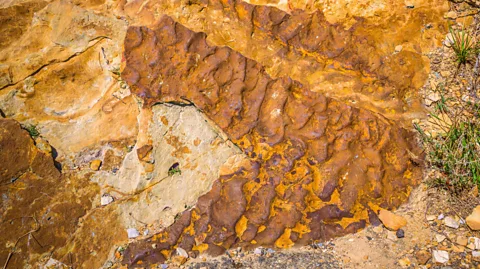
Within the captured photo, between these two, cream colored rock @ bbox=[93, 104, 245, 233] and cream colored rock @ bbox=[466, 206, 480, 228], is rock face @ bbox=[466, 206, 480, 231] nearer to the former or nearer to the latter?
cream colored rock @ bbox=[466, 206, 480, 228]

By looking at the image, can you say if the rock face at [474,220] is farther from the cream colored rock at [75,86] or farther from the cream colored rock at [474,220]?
the cream colored rock at [75,86]

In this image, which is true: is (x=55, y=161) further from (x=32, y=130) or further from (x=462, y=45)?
(x=462, y=45)

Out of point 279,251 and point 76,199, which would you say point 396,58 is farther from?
point 76,199

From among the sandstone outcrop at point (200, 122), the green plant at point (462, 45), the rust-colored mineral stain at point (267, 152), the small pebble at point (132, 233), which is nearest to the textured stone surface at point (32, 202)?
the sandstone outcrop at point (200, 122)

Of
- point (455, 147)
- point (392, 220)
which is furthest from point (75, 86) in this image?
point (455, 147)

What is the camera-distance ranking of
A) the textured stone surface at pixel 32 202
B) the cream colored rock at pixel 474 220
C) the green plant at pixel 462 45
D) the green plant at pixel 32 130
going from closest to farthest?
1. the cream colored rock at pixel 474 220
2. the textured stone surface at pixel 32 202
3. the green plant at pixel 462 45
4. the green plant at pixel 32 130
